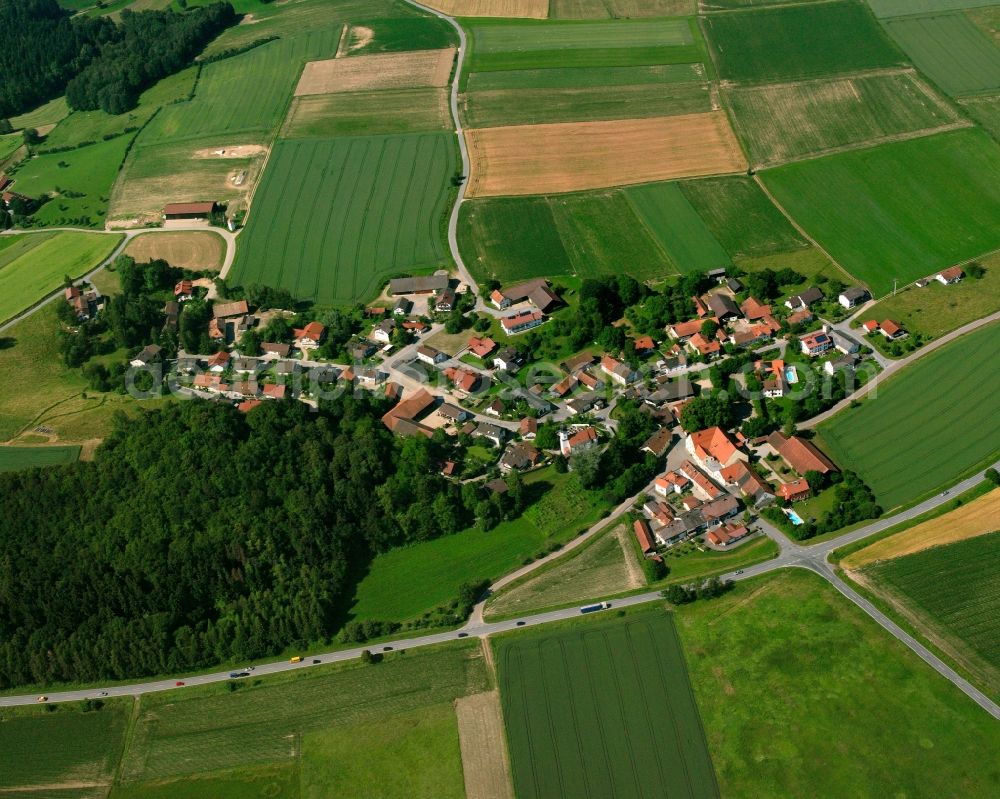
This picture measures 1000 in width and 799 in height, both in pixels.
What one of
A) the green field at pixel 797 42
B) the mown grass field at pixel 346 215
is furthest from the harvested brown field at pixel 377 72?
the green field at pixel 797 42

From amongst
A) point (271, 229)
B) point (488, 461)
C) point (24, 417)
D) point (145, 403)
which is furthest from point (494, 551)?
point (271, 229)

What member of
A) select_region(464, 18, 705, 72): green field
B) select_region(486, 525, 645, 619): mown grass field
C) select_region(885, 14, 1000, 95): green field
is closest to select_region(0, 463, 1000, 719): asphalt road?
select_region(486, 525, 645, 619): mown grass field

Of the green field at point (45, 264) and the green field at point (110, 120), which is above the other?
the green field at point (110, 120)

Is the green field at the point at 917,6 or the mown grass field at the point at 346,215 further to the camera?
the green field at the point at 917,6

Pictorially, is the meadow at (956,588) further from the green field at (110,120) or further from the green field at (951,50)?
the green field at (110,120)

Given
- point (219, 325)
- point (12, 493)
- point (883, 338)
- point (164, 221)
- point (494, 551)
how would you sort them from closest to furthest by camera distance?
1. point (494, 551)
2. point (12, 493)
3. point (883, 338)
4. point (219, 325)
5. point (164, 221)

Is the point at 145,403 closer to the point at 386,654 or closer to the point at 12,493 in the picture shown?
the point at 12,493

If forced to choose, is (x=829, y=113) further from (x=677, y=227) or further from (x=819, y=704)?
(x=819, y=704)
